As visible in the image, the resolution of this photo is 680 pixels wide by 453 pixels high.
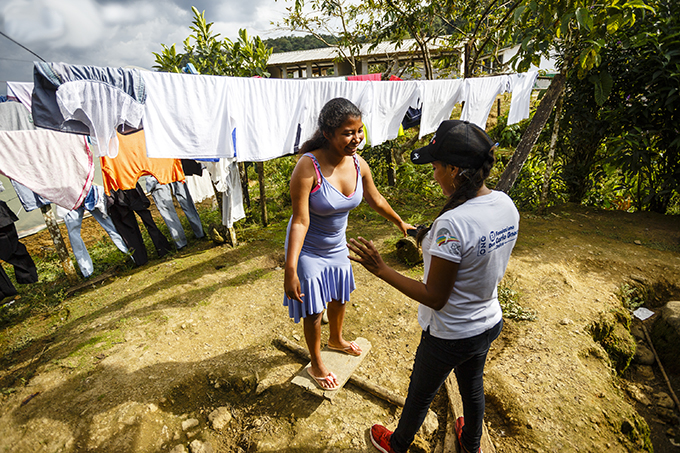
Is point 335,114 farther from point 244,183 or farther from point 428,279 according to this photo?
point 244,183

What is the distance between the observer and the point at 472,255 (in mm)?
1186

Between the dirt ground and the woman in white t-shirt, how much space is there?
1.02m

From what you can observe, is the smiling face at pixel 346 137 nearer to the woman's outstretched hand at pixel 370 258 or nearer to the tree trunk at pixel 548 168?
the woman's outstretched hand at pixel 370 258

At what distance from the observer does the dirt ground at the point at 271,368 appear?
2123 mm

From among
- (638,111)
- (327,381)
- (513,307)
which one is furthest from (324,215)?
(638,111)

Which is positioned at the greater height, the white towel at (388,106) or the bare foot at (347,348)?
the white towel at (388,106)

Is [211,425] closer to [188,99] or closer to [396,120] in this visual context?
[188,99]

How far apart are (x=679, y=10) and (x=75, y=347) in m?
8.31

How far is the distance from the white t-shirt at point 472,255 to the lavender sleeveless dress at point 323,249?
2.27 feet

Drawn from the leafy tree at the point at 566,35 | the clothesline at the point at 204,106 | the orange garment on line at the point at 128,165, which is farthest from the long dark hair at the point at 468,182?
the orange garment on line at the point at 128,165

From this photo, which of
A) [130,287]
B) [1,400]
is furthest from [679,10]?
[1,400]

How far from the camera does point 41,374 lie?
2.72m

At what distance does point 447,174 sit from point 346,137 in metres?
0.69

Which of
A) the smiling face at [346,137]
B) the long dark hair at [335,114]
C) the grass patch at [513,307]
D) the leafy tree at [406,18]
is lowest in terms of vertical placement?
the grass patch at [513,307]
